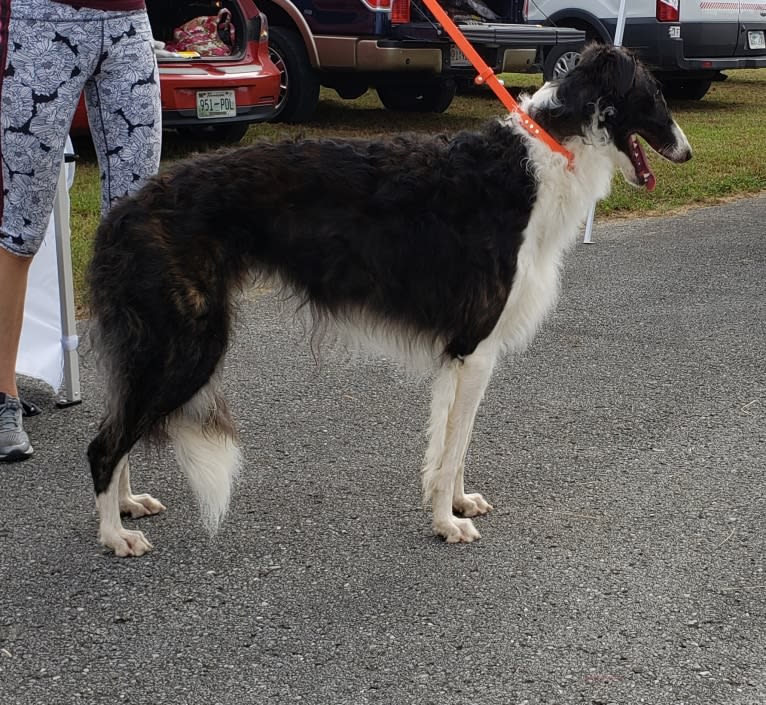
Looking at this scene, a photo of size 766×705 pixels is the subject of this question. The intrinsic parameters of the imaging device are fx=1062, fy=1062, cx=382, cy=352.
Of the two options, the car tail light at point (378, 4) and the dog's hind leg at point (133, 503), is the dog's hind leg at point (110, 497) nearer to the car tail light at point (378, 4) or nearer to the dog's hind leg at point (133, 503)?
the dog's hind leg at point (133, 503)

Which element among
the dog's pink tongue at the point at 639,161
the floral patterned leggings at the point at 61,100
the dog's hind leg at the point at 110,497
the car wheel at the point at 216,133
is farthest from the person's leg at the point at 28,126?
the car wheel at the point at 216,133

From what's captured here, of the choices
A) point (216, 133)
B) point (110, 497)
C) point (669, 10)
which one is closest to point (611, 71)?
point (110, 497)

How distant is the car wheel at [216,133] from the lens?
964 centimetres

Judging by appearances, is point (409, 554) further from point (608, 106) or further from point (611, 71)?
point (611, 71)

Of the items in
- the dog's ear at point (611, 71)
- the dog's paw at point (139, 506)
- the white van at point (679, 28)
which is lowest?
the dog's paw at point (139, 506)

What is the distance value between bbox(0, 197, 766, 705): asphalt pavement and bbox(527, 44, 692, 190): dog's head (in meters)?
1.23

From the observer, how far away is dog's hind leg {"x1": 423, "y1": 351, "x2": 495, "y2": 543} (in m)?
3.58

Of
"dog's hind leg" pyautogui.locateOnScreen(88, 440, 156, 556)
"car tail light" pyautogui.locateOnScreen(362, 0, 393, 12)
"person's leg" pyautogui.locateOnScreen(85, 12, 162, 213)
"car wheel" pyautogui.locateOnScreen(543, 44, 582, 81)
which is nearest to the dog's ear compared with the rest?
"person's leg" pyautogui.locateOnScreen(85, 12, 162, 213)

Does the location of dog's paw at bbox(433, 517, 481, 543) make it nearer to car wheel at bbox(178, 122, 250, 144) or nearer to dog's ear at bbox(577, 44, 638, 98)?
dog's ear at bbox(577, 44, 638, 98)

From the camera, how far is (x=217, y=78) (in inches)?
342

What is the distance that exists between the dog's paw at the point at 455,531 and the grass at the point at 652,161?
114 inches

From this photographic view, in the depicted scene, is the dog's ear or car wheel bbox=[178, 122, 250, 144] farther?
car wheel bbox=[178, 122, 250, 144]

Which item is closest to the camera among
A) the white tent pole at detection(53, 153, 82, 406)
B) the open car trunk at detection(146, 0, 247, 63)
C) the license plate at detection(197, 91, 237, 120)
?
the white tent pole at detection(53, 153, 82, 406)

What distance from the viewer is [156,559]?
3.43m
